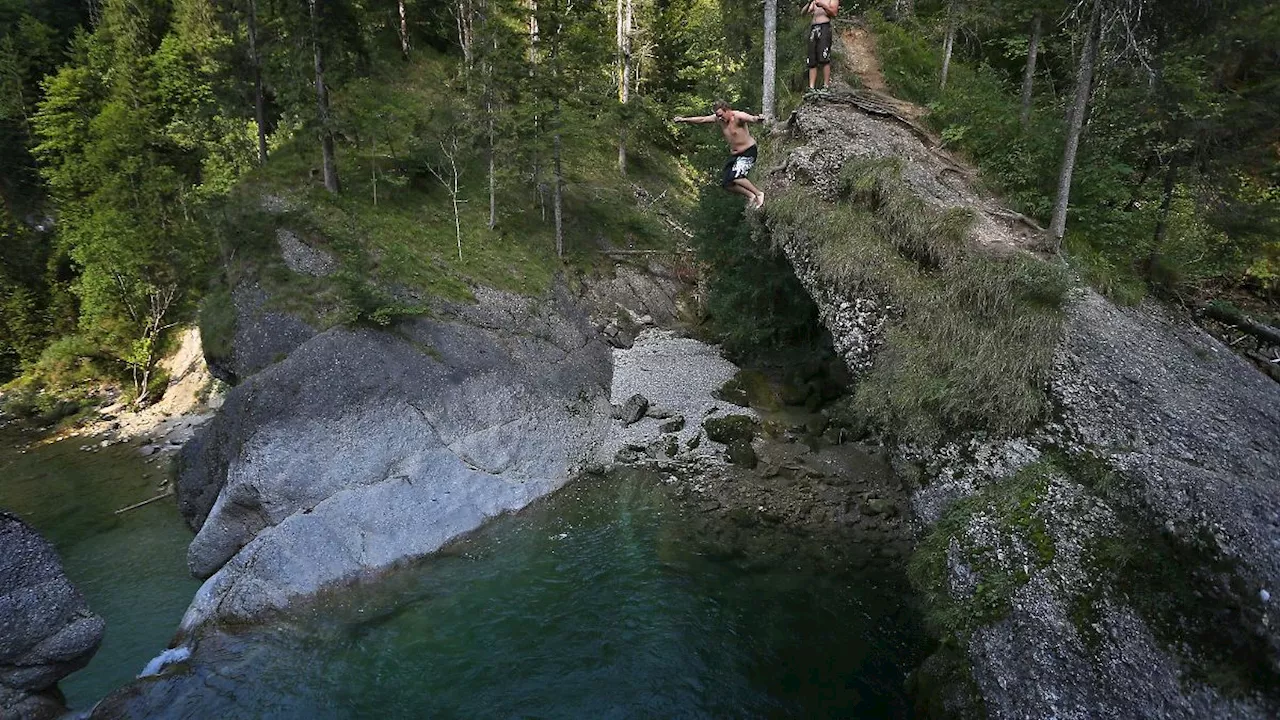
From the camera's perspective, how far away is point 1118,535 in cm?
671

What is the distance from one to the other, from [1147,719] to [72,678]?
16016 mm

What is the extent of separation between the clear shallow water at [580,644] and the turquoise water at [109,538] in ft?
6.29

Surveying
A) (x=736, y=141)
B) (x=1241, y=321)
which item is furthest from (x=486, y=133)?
(x=1241, y=321)

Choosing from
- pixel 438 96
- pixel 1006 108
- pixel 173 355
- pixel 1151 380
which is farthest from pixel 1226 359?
pixel 173 355

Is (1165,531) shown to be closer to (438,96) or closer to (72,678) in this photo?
(72,678)

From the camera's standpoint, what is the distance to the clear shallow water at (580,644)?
8.88 metres

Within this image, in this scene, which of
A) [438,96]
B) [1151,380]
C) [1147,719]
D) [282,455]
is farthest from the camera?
[438,96]

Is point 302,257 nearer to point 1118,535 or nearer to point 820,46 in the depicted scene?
point 820,46

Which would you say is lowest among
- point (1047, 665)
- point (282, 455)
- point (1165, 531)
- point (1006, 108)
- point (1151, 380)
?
point (282, 455)

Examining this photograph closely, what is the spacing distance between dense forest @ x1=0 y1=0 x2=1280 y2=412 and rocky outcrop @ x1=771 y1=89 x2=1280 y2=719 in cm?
319

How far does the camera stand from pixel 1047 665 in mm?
6352

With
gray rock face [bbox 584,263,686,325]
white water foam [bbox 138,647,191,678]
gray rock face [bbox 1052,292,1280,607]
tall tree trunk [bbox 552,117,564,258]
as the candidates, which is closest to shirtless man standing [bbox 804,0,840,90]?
gray rock face [bbox 1052,292,1280,607]

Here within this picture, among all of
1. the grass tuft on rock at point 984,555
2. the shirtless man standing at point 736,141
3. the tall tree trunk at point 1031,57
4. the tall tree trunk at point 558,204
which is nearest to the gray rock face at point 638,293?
the tall tree trunk at point 558,204

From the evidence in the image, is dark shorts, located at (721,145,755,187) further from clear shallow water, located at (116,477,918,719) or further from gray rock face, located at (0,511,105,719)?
gray rock face, located at (0,511,105,719)
